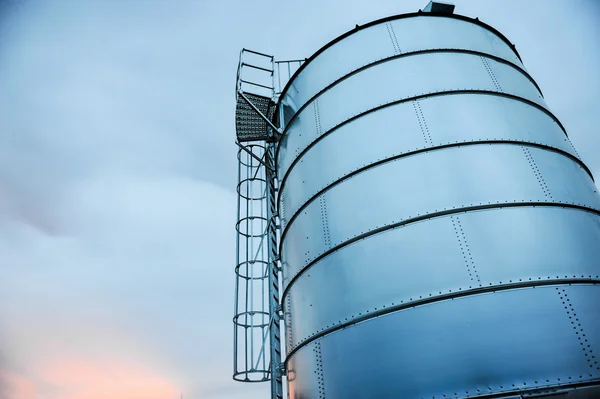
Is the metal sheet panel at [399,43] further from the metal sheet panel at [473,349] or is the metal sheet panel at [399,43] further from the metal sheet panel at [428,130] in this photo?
the metal sheet panel at [473,349]

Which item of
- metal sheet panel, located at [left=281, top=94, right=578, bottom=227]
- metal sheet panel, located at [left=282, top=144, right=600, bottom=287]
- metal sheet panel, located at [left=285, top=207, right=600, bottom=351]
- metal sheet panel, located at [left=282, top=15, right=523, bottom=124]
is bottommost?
metal sheet panel, located at [left=285, top=207, right=600, bottom=351]

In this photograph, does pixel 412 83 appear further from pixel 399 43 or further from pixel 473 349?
pixel 473 349

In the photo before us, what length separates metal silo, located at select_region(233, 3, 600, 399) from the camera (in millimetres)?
3838

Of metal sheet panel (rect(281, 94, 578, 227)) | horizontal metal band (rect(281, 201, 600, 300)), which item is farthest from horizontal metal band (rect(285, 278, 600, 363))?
metal sheet panel (rect(281, 94, 578, 227))

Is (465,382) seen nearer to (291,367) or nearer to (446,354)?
(446,354)

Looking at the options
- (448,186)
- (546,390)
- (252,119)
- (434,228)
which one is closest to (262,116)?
(252,119)

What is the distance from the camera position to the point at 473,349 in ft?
12.5

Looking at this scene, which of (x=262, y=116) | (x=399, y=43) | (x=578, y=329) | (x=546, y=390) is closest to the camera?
(x=546, y=390)

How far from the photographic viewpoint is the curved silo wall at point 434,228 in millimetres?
3852

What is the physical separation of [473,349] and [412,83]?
12.0 ft

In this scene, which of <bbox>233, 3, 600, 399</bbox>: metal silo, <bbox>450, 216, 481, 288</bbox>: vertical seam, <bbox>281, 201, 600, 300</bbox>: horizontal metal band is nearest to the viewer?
<bbox>233, 3, 600, 399</bbox>: metal silo

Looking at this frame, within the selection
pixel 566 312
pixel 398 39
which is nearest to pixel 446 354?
pixel 566 312

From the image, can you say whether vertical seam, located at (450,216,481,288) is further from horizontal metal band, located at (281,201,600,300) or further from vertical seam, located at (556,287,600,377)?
vertical seam, located at (556,287,600,377)

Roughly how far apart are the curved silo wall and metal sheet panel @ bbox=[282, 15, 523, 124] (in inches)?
1.3
